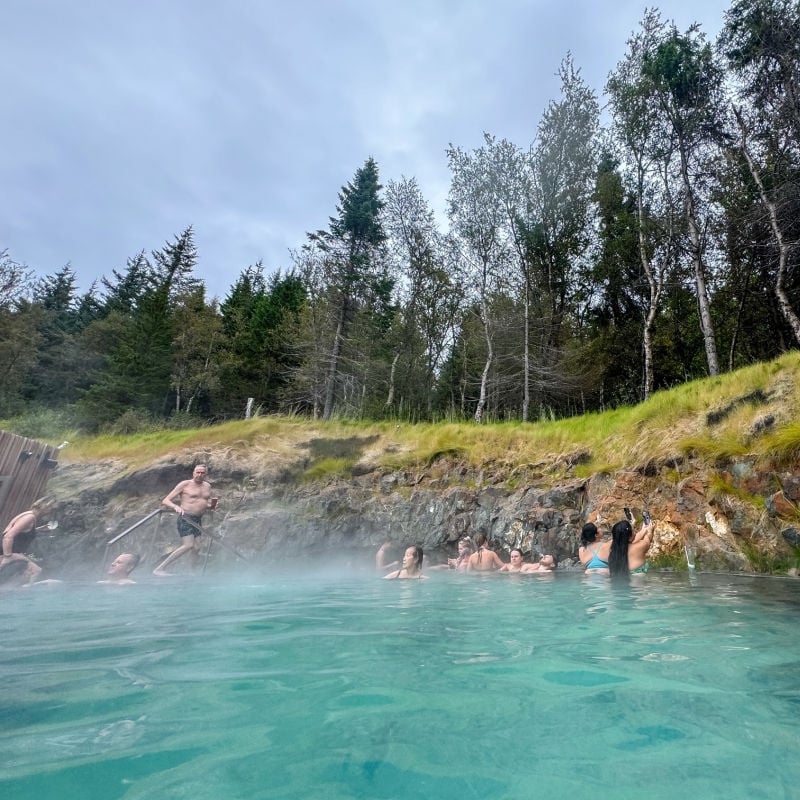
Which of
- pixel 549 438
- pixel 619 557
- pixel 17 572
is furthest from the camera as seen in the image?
pixel 549 438

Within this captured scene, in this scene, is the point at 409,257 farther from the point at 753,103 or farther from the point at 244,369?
the point at 244,369

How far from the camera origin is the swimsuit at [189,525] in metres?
9.48

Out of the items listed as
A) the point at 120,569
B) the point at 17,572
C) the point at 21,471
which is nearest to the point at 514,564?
the point at 120,569

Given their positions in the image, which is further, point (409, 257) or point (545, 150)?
point (409, 257)

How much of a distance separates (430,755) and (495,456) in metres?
10.8

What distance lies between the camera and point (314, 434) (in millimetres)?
14719

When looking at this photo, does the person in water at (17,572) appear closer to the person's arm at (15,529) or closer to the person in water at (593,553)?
the person's arm at (15,529)

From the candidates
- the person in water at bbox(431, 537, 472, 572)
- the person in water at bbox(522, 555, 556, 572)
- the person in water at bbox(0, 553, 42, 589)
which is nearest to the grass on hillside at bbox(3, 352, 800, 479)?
the person in water at bbox(431, 537, 472, 572)

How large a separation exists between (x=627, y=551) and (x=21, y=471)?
43.0 feet

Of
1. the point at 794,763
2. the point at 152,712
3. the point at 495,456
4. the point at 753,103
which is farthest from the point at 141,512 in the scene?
the point at 753,103

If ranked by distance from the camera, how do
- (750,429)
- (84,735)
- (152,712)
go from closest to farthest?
(84,735), (152,712), (750,429)

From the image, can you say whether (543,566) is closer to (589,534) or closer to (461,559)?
(589,534)

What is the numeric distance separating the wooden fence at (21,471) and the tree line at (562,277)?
21.2 feet

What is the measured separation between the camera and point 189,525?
973 cm
